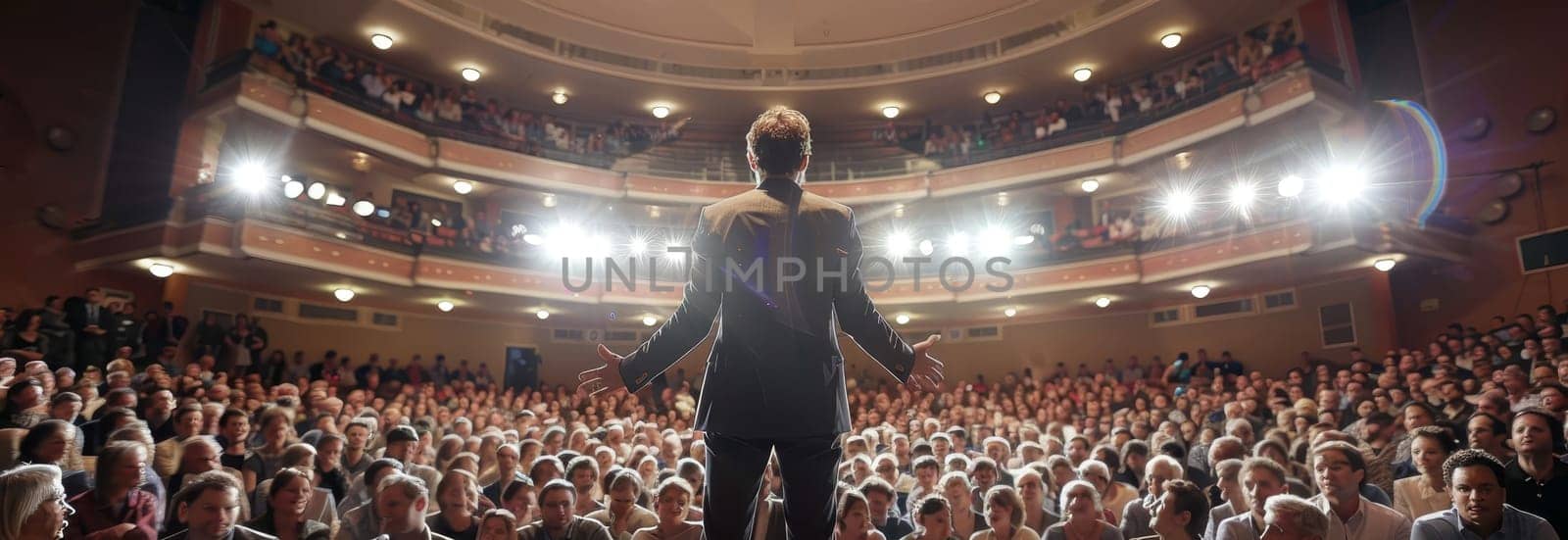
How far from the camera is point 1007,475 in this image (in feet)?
22.3

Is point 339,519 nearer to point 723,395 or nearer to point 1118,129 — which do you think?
point 723,395

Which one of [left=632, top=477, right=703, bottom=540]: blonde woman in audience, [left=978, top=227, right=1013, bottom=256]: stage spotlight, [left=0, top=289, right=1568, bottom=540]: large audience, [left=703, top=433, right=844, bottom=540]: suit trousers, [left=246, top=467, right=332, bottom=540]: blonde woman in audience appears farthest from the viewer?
[left=978, top=227, right=1013, bottom=256]: stage spotlight

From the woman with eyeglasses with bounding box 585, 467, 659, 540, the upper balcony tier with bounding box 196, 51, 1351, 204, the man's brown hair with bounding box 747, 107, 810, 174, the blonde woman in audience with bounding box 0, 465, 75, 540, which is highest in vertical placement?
the upper balcony tier with bounding box 196, 51, 1351, 204

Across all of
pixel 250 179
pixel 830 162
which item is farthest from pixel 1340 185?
pixel 250 179

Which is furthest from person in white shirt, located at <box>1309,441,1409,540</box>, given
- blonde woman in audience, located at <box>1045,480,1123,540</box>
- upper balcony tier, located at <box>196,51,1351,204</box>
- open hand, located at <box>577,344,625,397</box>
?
upper balcony tier, located at <box>196,51,1351,204</box>

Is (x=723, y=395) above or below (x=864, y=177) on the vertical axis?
below

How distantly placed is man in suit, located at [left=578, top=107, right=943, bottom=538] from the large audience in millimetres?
645

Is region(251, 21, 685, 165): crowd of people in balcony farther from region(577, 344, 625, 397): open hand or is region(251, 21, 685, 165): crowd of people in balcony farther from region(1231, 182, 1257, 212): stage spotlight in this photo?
region(577, 344, 625, 397): open hand

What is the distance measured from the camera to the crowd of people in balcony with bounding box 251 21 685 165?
49.1 feet

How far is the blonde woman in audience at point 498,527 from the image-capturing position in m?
4.03

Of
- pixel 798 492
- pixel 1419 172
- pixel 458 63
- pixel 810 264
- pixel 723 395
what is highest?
pixel 458 63

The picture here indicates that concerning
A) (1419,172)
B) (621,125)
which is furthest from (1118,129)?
(621,125)

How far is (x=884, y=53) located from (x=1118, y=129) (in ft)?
17.1

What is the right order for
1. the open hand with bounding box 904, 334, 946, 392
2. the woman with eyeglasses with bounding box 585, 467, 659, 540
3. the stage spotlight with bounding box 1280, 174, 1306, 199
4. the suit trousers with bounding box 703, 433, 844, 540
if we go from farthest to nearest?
the stage spotlight with bounding box 1280, 174, 1306, 199 → the woman with eyeglasses with bounding box 585, 467, 659, 540 → the open hand with bounding box 904, 334, 946, 392 → the suit trousers with bounding box 703, 433, 844, 540
